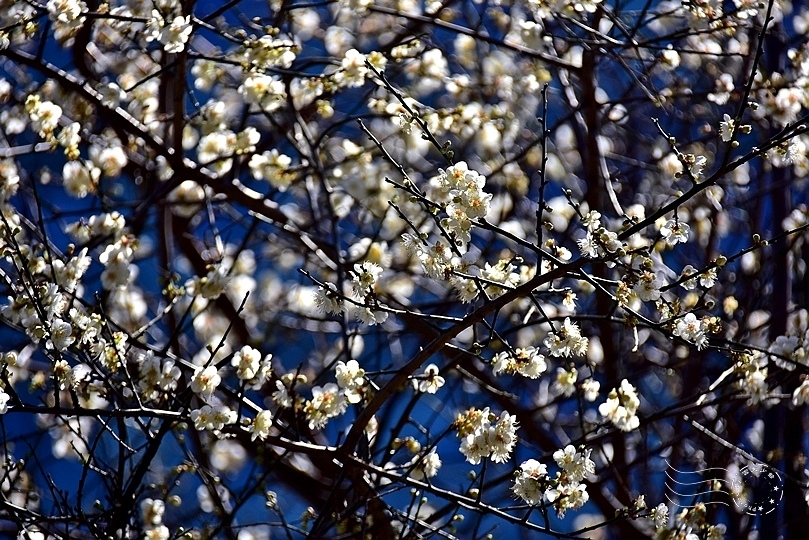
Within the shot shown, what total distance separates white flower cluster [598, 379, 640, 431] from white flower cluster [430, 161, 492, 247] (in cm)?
74

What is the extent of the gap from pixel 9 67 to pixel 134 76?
1.18 metres

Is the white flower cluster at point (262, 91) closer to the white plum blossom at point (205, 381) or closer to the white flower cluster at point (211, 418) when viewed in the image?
the white plum blossom at point (205, 381)

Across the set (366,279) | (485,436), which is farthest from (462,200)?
(485,436)

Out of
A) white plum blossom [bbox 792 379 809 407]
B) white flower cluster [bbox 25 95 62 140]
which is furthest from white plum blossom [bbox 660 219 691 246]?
white flower cluster [bbox 25 95 62 140]

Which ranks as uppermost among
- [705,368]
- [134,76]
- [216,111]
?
[134,76]

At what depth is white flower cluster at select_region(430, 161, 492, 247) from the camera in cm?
216

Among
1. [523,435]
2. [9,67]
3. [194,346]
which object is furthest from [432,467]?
[9,67]

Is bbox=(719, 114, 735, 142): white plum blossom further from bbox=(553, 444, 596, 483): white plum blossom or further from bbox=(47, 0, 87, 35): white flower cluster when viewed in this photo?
bbox=(47, 0, 87, 35): white flower cluster

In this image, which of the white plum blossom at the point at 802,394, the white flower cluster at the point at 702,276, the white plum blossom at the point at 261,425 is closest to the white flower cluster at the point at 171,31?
the white plum blossom at the point at 261,425

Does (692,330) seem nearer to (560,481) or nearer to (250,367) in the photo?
(560,481)

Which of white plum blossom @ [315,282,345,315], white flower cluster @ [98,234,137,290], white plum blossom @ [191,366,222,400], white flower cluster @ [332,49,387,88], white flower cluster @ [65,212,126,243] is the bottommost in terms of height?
white plum blossom @ [191,366,222,400]

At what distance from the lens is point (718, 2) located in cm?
321

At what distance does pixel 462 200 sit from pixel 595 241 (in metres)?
0.32

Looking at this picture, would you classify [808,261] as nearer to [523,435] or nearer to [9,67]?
[523,435]
